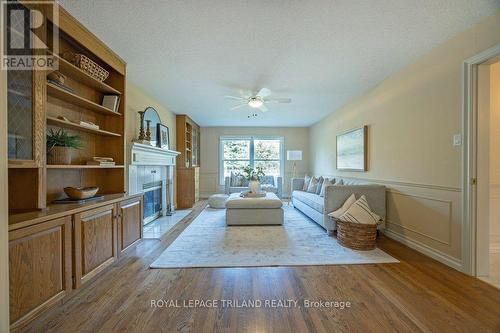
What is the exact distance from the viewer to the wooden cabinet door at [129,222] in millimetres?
2584

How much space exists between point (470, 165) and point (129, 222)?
3.82 metres

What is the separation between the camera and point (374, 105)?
3.87m

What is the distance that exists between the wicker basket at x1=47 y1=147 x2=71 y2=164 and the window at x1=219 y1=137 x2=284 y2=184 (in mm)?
5647

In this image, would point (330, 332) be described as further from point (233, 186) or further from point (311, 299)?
point (233, 186)

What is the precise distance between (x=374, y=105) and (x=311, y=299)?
A: 11.1ft

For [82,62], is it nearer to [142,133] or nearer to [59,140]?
[59,140]

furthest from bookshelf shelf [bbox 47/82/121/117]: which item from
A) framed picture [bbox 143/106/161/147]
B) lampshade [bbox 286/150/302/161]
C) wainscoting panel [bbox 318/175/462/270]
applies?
lampshade [bbox 286/150/302/161]

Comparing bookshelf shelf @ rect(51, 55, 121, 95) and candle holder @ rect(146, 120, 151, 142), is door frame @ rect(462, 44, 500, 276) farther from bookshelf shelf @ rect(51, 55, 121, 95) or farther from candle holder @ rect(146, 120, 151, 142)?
candle holder @ rect(146, 120, 151, 142)

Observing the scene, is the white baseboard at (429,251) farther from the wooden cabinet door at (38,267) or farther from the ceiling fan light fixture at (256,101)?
the wooden cabinet door at (38,267)

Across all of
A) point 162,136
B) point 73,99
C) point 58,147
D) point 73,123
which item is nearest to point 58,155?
point 58,147

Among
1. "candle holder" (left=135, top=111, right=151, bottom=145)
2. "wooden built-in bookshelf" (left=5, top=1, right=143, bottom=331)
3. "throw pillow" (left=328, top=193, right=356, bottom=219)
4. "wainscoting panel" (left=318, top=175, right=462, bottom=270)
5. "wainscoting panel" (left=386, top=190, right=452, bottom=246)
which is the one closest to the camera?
"wooden built-in bookshelf" (left=5, top=1, right=143, bottom=331)

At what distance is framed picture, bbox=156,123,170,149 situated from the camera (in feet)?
15.2

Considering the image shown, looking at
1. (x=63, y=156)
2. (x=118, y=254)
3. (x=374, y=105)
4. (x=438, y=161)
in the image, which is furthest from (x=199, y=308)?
(x=374, y=105)

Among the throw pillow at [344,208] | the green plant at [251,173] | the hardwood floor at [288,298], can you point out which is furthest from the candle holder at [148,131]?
the throw pillow at [344,208]
